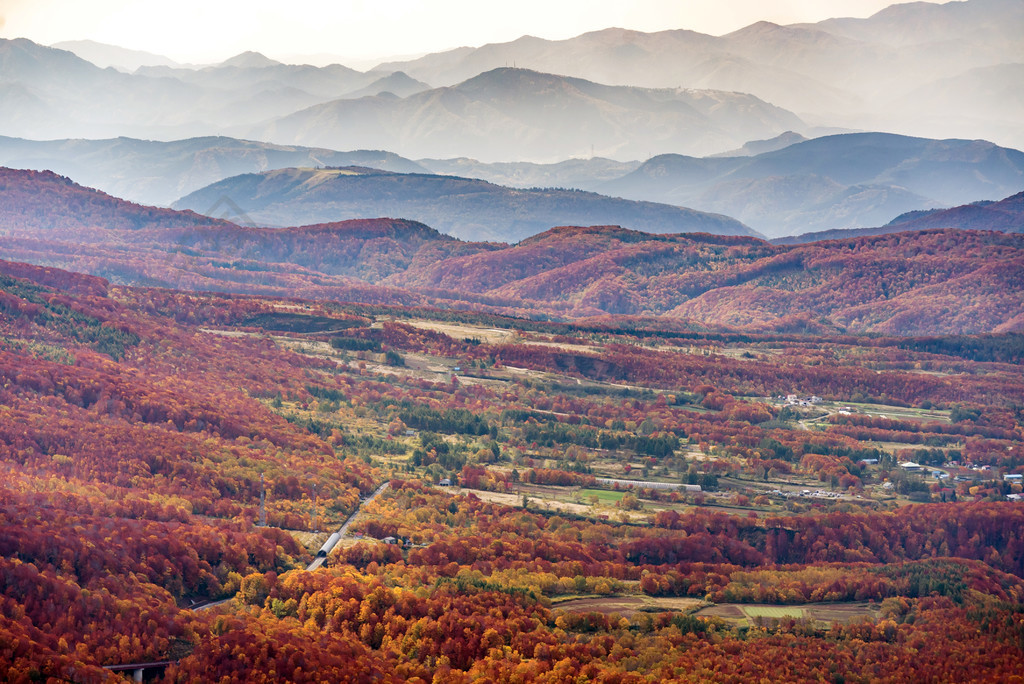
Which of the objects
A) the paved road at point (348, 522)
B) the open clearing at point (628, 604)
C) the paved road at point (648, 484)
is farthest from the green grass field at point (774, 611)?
the paved road at point (648, 484)

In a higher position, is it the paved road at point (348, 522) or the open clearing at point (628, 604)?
the paved road at point (348, 522)

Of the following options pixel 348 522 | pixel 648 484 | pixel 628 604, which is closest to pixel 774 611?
pixel 628 604

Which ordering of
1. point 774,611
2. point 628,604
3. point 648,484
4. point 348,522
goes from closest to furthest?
point 628,604, point 774,611, point 348,522, point 648,484

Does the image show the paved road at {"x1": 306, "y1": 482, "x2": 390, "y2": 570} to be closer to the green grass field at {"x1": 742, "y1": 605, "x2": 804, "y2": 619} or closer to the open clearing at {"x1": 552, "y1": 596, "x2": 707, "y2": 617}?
the open clearing at {"x1": 552, "y1": 596, "x2": 707, "y2": 617}

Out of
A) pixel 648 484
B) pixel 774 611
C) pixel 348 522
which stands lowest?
pixel 774 611

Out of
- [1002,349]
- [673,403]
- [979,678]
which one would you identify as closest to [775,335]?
[1002,349]

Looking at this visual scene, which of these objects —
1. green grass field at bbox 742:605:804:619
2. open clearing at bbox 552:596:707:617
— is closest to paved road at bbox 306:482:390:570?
open clearing at bbox 552:596:707:617

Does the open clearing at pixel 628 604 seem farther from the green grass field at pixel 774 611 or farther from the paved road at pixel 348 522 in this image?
the paved road at pixel 348 522

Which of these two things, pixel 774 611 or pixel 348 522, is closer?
pixel 774 611

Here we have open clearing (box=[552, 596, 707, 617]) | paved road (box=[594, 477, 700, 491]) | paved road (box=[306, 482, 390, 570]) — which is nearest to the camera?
open clearing (box=[552, 596, 707, 617])

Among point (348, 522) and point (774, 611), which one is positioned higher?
point (348, 522)

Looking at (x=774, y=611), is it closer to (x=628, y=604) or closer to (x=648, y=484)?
(x=628, y=604)

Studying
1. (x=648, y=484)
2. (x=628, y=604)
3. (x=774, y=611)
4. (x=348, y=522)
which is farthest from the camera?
(x=648, y=484)
